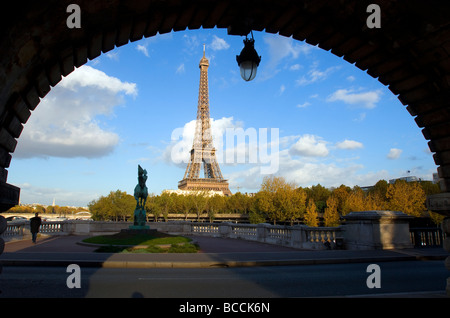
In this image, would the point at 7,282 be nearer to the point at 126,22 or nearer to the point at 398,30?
the point at 126,22

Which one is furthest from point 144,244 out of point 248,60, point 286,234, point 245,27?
point 245,27

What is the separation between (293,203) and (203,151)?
6008 centimetres

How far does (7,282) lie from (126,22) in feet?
25.8

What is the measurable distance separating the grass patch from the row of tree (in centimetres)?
3598

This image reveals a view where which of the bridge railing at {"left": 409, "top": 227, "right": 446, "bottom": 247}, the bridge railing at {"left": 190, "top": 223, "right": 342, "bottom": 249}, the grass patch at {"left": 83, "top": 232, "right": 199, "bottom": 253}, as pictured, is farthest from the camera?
the bridge railing at {"left": 190, "top": 223, "right": 342, "bottom": 249}

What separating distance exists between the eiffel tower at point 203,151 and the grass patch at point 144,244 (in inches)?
3513

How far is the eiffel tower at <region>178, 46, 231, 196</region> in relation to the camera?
110 m

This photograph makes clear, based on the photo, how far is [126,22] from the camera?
4676 mm

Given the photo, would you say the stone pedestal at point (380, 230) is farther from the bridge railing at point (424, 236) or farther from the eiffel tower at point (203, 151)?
the eiffel tower at point (203, 151)

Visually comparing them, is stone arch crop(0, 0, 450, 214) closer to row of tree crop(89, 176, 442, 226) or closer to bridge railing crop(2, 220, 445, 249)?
bridge railing crop(2, 220, 445, 249)

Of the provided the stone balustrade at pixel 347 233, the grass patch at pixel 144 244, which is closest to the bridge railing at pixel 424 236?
the stone balustrade at pixel 347 233

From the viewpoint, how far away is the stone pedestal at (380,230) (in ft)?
50.7

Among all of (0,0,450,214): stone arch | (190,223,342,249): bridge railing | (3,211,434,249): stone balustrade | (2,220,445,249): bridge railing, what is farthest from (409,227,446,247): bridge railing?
(0,0,450,214): stone arch
